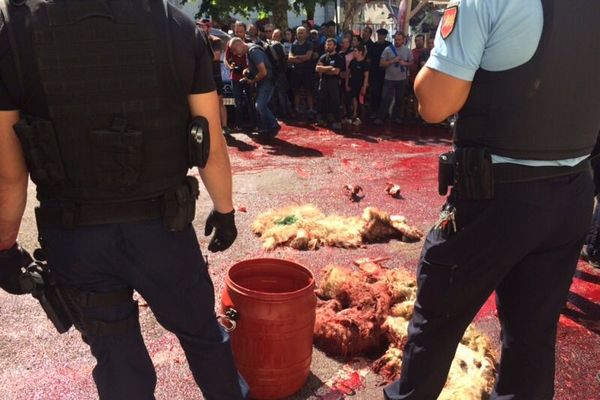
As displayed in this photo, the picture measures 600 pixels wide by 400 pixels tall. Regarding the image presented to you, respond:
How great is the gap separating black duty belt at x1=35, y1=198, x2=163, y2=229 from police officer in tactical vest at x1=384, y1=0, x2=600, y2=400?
3.67ft

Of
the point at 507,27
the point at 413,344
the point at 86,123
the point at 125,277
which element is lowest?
the point at 413,344

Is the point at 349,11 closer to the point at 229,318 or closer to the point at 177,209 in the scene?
the point at 229,318

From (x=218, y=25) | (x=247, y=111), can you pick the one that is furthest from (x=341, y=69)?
(x=218, y=25)

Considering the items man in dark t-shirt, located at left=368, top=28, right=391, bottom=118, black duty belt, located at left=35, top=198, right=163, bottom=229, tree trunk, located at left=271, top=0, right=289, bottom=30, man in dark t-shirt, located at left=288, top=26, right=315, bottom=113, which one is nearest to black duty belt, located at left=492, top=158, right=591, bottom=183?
black duty belt, located at left=35, top=198, right=163, bottom=229

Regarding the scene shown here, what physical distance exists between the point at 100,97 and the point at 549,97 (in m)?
1.53

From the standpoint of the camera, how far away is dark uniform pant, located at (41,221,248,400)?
1837 mm

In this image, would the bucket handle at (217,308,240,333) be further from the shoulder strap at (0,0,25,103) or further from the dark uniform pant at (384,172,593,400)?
the shoulder strap at (0,0,25,103)

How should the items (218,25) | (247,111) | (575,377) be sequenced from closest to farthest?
(575,377), (247,111), (218,25)

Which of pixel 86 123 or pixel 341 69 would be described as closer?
pixel 86 123

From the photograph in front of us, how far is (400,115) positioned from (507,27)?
390 inches

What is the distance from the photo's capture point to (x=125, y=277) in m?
1.88

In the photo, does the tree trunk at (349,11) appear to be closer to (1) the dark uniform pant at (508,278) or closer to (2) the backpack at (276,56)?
(2) the backpack at (276,56)

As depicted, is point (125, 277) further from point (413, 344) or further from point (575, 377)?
point (575, 377)

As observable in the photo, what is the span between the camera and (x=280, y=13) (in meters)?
20.2
